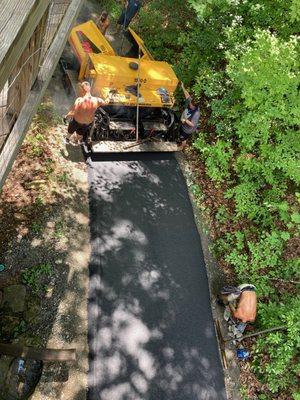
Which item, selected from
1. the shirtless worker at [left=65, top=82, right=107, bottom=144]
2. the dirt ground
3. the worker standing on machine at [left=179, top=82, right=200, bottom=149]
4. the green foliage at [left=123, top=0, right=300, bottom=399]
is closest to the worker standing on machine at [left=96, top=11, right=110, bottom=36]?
the green foliage at [left=123, top=0, right=300, bottom=399]

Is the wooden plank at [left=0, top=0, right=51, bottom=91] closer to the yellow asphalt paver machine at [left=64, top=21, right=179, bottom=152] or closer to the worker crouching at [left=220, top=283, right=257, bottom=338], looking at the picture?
the worker crouching at [left=220, top=283, right=257, bottom=338]

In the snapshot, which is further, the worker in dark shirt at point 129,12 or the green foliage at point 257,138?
the worker in dark shirt at point 129,12

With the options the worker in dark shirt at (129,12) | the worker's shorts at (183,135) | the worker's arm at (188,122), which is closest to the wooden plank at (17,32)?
the worker's arm at (188,122)

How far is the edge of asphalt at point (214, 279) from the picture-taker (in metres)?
8.49

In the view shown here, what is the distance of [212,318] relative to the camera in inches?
355

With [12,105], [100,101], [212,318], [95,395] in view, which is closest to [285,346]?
[212,318]

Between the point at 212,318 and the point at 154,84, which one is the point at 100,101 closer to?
the point at 154,84

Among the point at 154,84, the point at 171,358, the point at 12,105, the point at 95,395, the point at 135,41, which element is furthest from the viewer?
the point at 135,41

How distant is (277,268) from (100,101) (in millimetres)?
6301

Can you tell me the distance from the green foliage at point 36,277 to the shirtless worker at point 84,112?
3686 mm

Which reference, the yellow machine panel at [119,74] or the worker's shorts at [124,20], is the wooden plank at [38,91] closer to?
the yellow machine panel at [119,74]

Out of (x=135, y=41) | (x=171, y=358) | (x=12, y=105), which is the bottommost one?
(x=171, y=358)

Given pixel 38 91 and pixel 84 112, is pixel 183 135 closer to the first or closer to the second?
pixel 84 112

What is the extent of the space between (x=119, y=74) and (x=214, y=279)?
5994 millimetres
